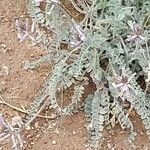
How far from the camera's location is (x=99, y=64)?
201 cm

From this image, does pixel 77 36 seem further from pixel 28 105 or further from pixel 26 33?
pixel 28 105

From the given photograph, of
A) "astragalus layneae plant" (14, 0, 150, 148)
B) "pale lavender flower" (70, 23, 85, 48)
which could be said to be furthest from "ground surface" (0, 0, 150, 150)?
"pale lavender flower" (70, 23, 85, 48)

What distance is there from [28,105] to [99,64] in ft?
0.93

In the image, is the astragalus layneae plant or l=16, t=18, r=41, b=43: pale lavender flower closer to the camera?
l=16, t=18, r=41, b=43: pale lavender flower

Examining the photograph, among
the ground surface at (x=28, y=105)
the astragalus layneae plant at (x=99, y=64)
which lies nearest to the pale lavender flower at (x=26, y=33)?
the astragalus layneae plant at (x=99, y=64)

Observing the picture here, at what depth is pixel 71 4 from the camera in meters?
2.26

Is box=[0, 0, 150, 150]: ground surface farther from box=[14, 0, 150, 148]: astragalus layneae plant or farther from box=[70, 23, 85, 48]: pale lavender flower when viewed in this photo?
box=[70, 23, 85, 48]: pale lavender flower

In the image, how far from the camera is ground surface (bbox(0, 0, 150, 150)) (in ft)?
6.32

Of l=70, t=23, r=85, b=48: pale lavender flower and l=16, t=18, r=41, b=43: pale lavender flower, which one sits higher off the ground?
Result: l=16, t=18, r=41, b=43: pale lavender flower

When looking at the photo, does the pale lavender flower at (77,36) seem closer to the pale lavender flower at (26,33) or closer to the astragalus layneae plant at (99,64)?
the astragalus layneae plant at (99,64)

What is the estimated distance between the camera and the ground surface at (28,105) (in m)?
1.93

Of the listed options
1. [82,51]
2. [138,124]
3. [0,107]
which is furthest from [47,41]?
[138,124]

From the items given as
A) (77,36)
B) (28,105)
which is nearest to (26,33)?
(77,36)

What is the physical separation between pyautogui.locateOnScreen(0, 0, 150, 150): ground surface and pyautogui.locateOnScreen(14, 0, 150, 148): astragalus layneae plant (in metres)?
0.03
